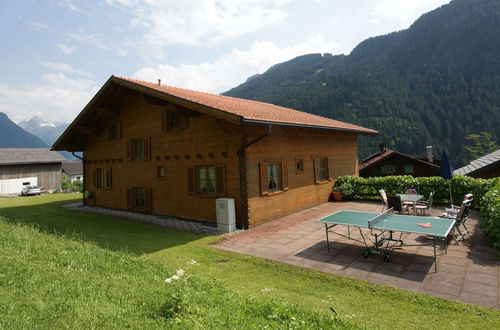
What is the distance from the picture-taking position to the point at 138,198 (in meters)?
13.7

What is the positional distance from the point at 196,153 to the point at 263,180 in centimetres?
289

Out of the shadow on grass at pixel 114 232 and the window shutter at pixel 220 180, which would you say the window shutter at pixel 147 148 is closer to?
the shadow on grass at pixel 114 232

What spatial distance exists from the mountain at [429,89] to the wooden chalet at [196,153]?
186 feet

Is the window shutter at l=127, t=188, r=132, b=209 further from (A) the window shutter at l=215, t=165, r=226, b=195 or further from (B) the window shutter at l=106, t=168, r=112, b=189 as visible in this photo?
(A) the window shutter at l=215, t=165, r=226, b=195

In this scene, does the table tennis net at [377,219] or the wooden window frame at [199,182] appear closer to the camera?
the table tennis net at [377,219]

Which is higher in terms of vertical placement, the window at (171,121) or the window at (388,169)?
the window at (171,121)

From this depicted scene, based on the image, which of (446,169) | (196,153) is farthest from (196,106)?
(446,169)

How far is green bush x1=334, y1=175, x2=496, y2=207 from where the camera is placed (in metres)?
11.0

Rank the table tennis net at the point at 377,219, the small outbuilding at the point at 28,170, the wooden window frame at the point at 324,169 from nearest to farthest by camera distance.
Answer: the table tennis net at the point at 377,219 → the wooden window frame at the point at 324,169 → the small outbuilding at the point at 28,170

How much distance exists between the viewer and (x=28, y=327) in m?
2.95

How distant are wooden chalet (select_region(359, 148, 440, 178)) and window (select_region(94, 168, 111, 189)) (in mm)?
25276

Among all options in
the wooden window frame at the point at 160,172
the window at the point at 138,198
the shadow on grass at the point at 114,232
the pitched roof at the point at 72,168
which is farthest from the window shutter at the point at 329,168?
the pitched roof at the point at 72,168

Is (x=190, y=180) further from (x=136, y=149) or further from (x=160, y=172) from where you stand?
(x=136, y=149)

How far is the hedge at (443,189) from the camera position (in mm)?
6741
